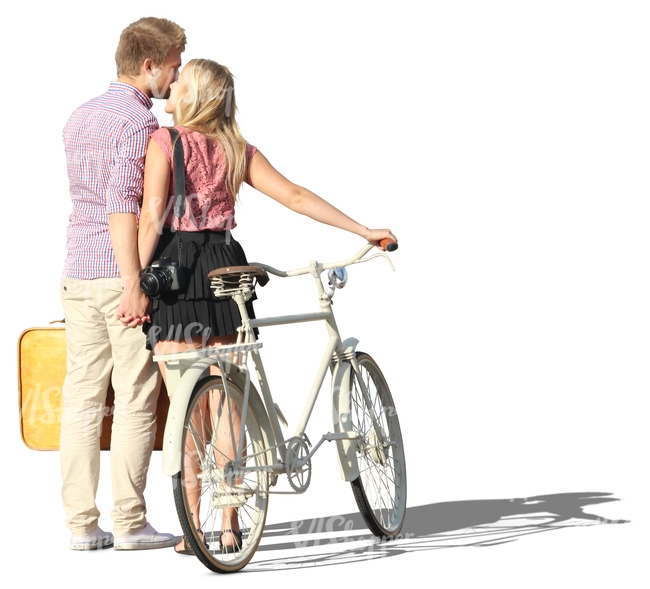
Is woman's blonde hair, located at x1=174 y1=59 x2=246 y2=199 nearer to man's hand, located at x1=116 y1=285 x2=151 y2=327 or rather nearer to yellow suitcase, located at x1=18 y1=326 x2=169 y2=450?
man's hand, located at x1=116 y1=285 x2=151 y2=327

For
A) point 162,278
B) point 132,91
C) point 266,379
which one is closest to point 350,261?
point 266,379

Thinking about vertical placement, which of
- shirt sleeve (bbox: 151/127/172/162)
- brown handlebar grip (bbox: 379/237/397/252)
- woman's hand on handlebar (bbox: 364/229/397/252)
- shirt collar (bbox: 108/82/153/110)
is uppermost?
shirt collar (bbox: 108/82/153/110)

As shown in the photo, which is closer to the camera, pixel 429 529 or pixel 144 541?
pixel 144 541

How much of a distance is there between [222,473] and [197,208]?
44.8 inches

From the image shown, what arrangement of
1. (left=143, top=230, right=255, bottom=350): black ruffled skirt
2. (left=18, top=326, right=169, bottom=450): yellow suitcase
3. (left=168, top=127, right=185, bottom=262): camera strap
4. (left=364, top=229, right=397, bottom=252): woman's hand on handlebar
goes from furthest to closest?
(left=18, top=326, right=169, bottom=450): yellow suitcase, (left=364, top=229, right=397, bottom=252): woman's hand on handlebar, (left=143, top=230, right=255, bottom=350): black ruffled skirt, (left=168, top=127, right=185, bottom=262): camera strap

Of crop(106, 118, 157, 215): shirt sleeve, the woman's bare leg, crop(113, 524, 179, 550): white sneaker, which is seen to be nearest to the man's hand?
the woman's bare leg

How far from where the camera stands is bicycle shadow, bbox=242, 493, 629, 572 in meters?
5.96

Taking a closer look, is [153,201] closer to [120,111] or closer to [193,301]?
[193,301]

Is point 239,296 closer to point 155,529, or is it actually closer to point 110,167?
point 110,167

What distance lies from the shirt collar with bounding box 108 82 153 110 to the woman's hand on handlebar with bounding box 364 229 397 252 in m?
1.17

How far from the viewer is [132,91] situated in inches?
240

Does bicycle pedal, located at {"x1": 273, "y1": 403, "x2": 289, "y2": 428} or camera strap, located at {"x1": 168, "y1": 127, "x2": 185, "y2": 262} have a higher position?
camera strap, located at {"x1": 168, "y1": 127, "x2": 185, "y2": 262}

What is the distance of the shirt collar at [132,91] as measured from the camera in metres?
6.09

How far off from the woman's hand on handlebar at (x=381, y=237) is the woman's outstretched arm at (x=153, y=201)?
39.1 inches
